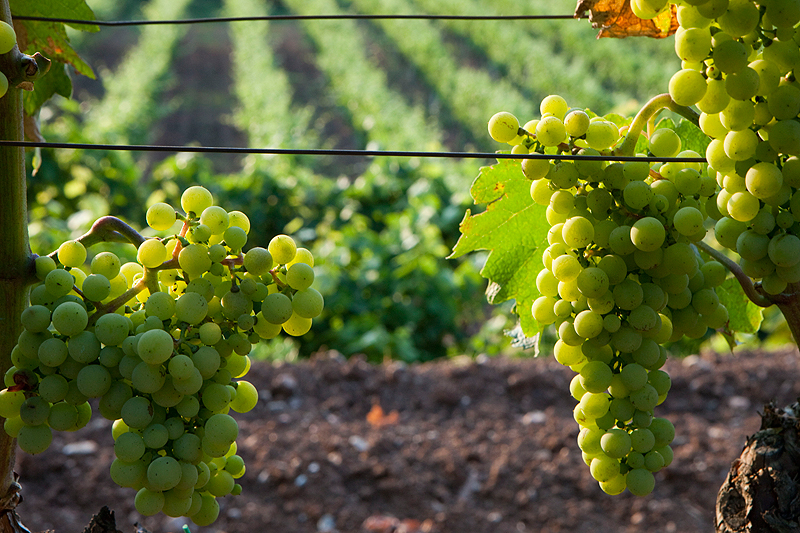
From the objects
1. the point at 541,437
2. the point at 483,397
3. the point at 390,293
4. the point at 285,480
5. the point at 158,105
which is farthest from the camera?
the point at 158,105

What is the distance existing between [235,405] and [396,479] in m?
1.45

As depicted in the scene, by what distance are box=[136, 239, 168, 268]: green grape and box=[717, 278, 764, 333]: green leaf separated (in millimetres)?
715

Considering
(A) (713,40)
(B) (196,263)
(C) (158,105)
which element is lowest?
(B) (196,263)

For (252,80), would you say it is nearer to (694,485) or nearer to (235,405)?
(694,485)

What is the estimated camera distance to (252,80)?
1125cm

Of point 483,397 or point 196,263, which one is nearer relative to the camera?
point 196,263

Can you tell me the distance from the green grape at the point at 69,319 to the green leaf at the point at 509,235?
46 centimetres

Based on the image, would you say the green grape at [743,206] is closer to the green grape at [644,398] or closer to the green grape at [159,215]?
the green grape at [644,398]

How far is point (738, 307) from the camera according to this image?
93 centimetres

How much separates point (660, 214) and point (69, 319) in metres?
0.62

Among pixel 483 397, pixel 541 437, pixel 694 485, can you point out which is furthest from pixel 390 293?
pixel 694 485

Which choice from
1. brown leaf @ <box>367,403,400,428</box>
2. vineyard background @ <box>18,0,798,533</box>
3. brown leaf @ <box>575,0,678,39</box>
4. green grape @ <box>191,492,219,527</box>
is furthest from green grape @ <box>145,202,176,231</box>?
brown leaf @ <box>367,403,400,428</box>

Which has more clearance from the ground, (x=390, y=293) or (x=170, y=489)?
(x=390, y=293)

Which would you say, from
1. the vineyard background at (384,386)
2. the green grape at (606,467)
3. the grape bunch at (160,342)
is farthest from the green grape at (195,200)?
the vineyard background at (384,386)
